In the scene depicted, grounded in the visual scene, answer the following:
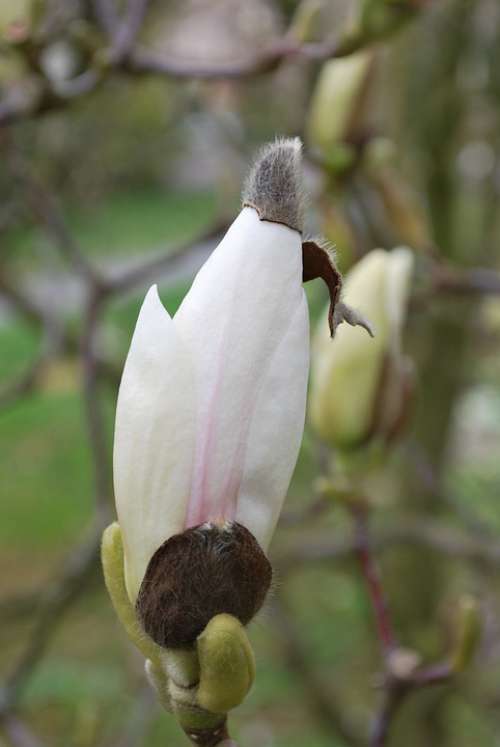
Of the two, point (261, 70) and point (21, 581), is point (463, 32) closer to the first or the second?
point (261, 70)

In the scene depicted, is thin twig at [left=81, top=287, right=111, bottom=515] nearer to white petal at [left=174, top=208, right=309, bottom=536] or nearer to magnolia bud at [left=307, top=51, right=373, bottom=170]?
magnolia bud at [left=307, top=51, right=373, bottom=170]

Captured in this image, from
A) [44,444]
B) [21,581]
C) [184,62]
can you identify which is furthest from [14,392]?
[44,444]

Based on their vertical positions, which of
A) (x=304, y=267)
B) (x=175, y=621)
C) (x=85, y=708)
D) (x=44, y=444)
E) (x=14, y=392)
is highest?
(x=304, y=267)

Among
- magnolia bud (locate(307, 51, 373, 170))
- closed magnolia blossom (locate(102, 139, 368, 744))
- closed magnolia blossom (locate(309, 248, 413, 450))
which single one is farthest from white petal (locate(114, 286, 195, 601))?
magnolia bud (locate(307, 51, 373, 170))

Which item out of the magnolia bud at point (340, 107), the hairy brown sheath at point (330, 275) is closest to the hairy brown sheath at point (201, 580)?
the hairy brown sheath at point (330, 275)

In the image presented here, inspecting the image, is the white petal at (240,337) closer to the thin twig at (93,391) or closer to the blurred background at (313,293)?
the blurred background at (313,293)

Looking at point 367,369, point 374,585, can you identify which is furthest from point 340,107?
point 374,585
